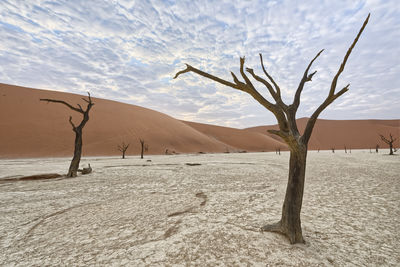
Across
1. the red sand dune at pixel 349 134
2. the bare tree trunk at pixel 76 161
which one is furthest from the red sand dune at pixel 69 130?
the red sand dune at pixel 349 134

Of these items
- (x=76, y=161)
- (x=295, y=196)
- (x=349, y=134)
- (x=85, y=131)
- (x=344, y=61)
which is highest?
(x=349, y=134)

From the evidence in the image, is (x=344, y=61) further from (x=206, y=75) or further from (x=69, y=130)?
(x=69, y=130)

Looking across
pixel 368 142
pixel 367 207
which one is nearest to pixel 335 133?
pixel 368 142

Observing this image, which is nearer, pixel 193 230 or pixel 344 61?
pixel 344 61

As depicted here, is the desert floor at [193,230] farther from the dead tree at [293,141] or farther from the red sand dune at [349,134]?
the red sand dune at [349,134]

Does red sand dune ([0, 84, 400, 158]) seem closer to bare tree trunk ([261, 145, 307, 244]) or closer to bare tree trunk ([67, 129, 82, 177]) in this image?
bare tree trunk ([67, 129, 82, 177])

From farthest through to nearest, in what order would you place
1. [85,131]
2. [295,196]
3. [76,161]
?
1. [85,131]
2. [76,161]
3. [295,196]

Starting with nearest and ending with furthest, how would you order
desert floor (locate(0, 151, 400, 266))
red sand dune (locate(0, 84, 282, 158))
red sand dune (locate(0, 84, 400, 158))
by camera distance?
desert floor (locate(0, 151, 400, 266)) < red sand dune (locate(0, 84, 282, 158)) < red sand dune (locate(0, 84, 400, 158))

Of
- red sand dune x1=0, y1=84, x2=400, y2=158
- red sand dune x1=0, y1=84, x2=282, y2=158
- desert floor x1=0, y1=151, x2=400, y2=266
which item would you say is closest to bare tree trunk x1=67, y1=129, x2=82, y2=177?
desert floor x1=0, y1=151, x2=400, y2=266

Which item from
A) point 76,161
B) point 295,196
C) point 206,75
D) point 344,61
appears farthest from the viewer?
point 76,161

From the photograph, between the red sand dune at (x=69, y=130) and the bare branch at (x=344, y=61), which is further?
the red sand dune at (x=69, y=130)

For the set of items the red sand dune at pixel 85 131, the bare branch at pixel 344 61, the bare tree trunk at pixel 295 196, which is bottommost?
the bare tree trunk at pixel 295 196

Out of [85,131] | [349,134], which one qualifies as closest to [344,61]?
[85,131]

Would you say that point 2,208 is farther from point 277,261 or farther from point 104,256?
point 277,261
